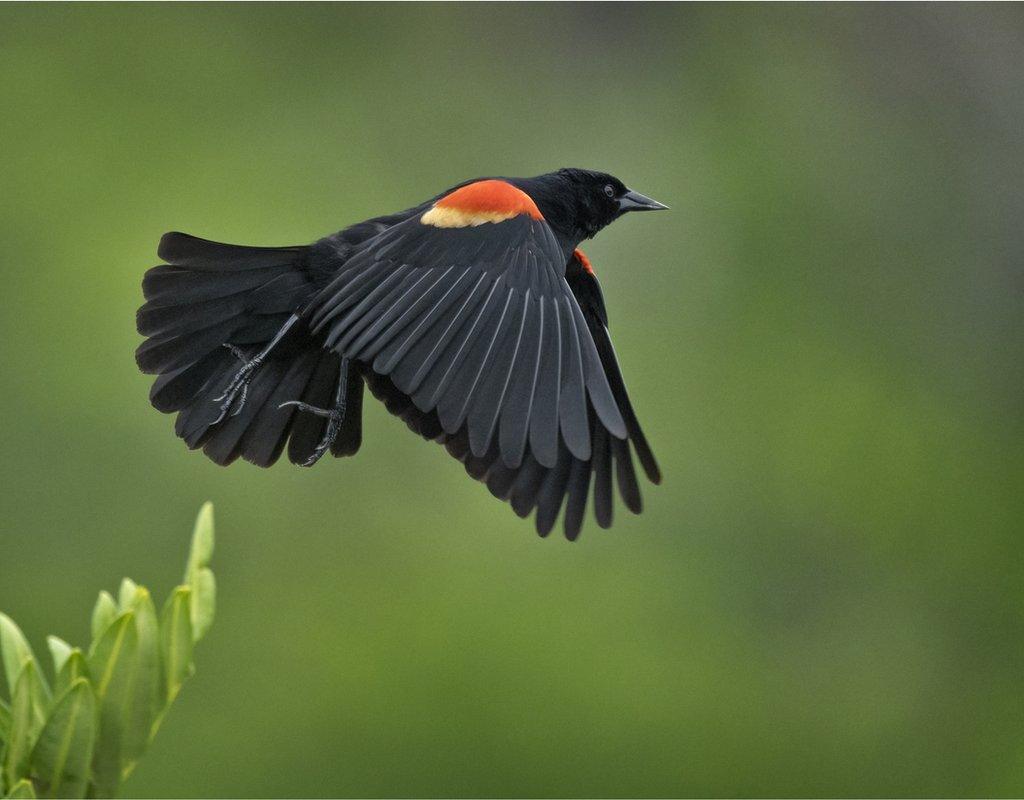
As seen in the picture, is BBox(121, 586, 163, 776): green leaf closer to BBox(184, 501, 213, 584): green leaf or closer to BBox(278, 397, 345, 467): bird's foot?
BBox(184, 501, 213, 584): green leaf

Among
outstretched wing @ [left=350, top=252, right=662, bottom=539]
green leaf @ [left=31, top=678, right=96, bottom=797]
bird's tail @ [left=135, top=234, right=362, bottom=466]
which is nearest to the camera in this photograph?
green leaf @ [left=31, top=678, right=96, bottom=797]

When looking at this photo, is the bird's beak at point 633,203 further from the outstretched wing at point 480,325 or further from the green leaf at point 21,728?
the green leaf at point 21,728

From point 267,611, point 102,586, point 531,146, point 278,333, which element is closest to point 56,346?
point 102,586

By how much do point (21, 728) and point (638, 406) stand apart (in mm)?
5030

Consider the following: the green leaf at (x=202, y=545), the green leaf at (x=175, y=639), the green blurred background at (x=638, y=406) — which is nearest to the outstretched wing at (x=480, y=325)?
the green leaf at (x=202, y=545)

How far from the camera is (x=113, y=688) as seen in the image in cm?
158

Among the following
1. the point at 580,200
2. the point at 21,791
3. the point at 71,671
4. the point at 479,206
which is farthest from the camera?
the point at 580,200

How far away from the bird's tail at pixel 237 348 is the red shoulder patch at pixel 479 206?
0.79 ft

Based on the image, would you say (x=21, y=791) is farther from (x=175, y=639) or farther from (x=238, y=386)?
(x=238, y=386)

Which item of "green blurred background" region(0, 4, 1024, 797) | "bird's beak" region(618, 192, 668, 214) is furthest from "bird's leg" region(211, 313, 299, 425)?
"green blurred background" region(0, 4, 1024, 797)

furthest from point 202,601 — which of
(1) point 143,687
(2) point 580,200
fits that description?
(2) point 580,200

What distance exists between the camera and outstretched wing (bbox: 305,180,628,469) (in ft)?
5.28

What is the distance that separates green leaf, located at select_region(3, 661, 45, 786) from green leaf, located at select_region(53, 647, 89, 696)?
4cm

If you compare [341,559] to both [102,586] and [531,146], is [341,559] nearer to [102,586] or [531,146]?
[102,586]
